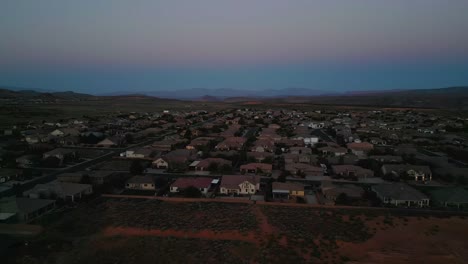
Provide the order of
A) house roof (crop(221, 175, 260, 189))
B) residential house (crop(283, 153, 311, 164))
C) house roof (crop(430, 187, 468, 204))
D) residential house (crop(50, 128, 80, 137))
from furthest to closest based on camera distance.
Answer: residential house (crop(50, 128, 80, 137)) → residential house (crop(283, 153, 311, 164)) → house roof (crop(221, 175, 260, 189)) → house roof (crop(430, 187, 468, 204))

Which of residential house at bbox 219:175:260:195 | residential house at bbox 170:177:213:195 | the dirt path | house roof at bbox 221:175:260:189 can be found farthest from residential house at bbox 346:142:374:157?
the dirt path

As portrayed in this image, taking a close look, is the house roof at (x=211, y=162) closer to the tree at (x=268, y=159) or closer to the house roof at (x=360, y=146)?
the tree at (x=268, y=159)

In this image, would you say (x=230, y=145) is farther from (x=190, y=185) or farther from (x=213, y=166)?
(x=190, y=185)

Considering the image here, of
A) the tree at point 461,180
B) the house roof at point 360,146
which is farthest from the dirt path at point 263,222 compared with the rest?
the house roof at point 360,146

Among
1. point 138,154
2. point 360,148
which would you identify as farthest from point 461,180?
point 138,154

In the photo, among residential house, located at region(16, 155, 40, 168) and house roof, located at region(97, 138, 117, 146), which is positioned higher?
house roof, located at region(97, 138, 117, 146)

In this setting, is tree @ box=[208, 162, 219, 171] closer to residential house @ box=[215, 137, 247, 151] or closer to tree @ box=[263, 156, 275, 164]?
tree @ box=[263, 156, 275, 164]

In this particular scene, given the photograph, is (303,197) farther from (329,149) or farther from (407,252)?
(329,149)
